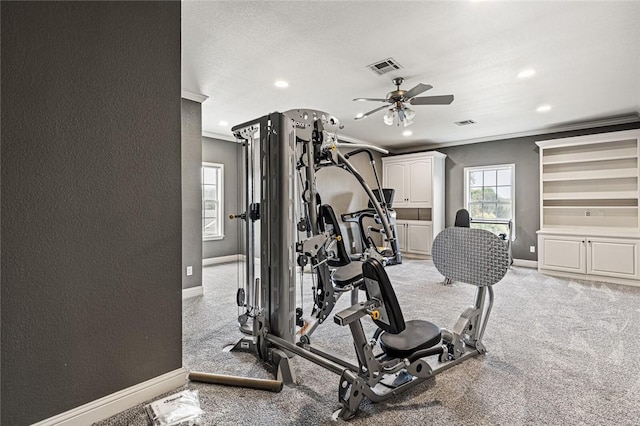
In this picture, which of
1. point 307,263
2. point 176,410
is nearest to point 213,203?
point 307,263

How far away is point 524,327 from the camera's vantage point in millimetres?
3006

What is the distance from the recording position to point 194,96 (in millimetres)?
3879

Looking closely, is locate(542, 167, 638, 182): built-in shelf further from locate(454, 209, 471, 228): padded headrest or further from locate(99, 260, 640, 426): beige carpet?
locate(99, 260, 640, 426): beige carpet

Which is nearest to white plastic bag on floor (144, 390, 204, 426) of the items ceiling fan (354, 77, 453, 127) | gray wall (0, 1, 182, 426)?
gray wall (0, 1, 182, 426)

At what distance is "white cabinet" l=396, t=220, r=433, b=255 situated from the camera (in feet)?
22.7

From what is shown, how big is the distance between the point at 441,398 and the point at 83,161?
93.6 inches

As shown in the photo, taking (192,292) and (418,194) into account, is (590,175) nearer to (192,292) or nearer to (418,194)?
(418,194)

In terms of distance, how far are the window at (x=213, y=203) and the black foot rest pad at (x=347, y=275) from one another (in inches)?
161

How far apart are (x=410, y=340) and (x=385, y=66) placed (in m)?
2.55

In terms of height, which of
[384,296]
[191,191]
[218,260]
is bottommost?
[218,260]

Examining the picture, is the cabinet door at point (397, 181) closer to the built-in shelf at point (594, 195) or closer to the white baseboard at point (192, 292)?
the built-in shelf at point (594, 195)

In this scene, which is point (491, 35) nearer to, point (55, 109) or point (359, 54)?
point (359, 54)

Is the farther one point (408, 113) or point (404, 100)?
point (408, 113)

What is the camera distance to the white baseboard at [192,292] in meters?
3.94
